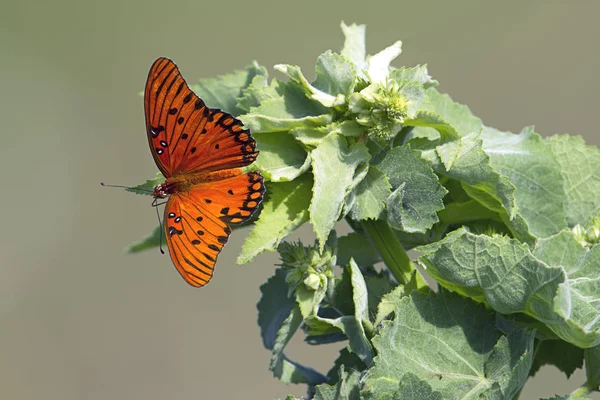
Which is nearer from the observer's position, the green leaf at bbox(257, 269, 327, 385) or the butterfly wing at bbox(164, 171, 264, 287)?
the butterfly wing at bbox(164, 171, 264, 287)

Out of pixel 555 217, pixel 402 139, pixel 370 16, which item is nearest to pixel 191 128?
pixel 402 139

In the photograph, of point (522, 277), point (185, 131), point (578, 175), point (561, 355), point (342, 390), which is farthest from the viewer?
point (578, 175)

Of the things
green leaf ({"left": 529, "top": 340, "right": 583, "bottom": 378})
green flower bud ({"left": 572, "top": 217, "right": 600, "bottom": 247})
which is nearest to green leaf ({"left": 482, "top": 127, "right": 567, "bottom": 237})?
green flower bud ({"left": 572, "top": 217, "right": 600, "bottom": 247})

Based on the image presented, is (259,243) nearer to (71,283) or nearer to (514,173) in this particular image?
(514,173)

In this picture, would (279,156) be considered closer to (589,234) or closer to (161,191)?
(161,191)

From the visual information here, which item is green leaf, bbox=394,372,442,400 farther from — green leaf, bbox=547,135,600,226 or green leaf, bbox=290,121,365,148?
green leaf, bbox=547,135,600,226

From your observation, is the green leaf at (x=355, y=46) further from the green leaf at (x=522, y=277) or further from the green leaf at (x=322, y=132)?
the green leaf at (x=522, y=277)

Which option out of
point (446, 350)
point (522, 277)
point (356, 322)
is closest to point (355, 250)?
point (356, 322)
